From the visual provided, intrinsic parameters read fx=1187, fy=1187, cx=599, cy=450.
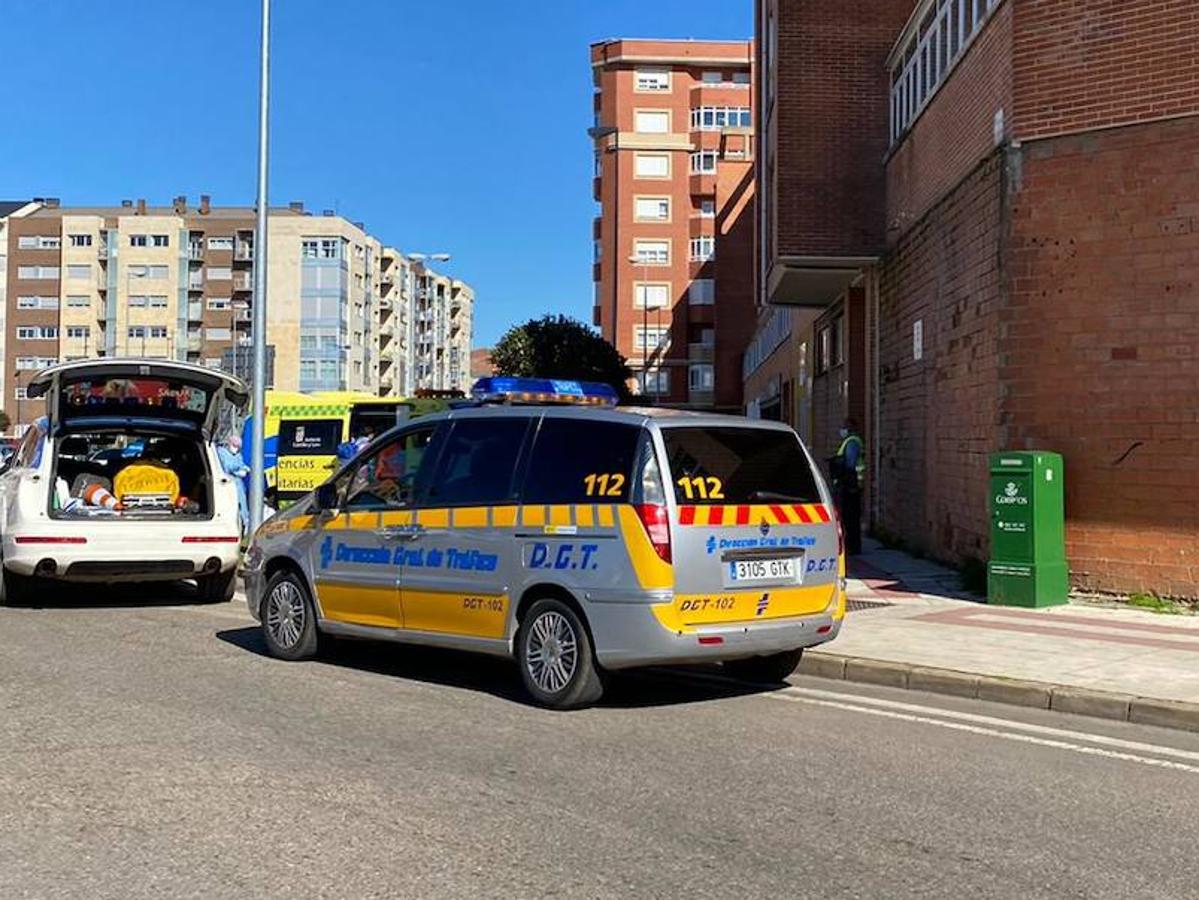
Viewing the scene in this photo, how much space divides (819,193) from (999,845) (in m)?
14.1

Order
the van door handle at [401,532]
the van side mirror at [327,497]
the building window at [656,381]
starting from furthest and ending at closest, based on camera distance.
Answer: the building window at [656,381] < the van side mirror at [327,497] < the van door handle at [401,532]

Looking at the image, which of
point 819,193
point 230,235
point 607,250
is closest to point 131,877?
point 819,193

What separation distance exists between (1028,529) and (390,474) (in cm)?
607

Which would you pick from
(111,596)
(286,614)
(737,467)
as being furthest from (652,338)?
(737,467)

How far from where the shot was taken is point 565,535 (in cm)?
701

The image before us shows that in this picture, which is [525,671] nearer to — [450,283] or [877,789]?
[877,789]

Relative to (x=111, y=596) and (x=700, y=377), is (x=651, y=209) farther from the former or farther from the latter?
(x=111, y=596)

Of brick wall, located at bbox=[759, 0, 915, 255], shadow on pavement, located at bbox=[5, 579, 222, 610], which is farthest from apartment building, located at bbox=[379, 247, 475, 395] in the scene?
shadow on pavement, located at bbox=[5, 579, 222, 610]

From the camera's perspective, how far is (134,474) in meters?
11.6

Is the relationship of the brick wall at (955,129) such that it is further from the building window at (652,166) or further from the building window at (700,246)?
the building window at (652,166)

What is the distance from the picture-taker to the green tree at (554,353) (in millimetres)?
52688

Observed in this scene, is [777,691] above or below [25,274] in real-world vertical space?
below

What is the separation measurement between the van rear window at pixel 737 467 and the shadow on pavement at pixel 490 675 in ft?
4.53

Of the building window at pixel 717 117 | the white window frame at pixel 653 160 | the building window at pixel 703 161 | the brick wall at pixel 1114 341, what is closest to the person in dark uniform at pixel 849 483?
the brick wall at pixel 1114 341
